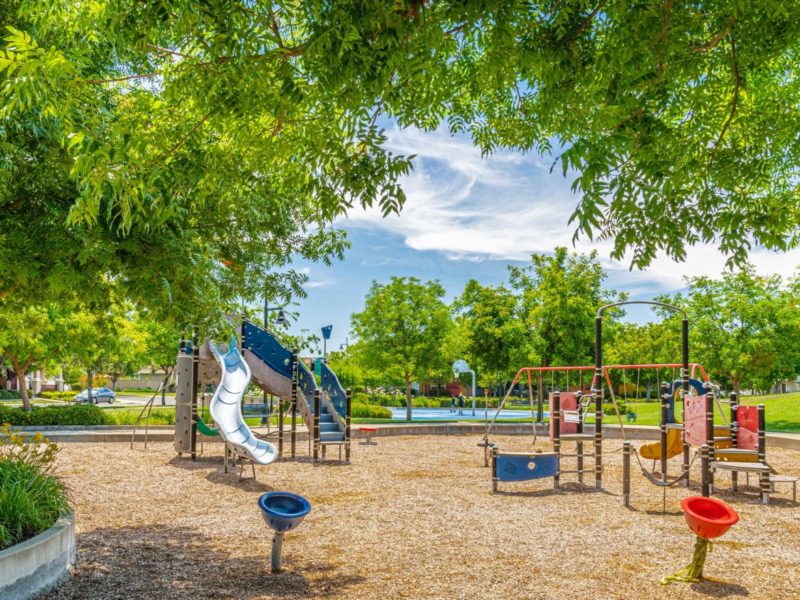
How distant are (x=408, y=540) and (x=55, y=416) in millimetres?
16929

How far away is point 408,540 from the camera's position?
7.09m

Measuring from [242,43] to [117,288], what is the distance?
4018 millimetres

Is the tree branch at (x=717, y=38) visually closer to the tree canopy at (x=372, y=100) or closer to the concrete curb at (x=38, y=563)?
the tree canopy at (x=372, y=100)

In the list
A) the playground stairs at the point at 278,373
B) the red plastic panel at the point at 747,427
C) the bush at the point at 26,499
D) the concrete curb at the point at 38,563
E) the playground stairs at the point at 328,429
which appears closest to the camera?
the concrete curb at the point at 38,563

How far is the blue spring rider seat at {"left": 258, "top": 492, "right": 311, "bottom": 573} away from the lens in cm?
567

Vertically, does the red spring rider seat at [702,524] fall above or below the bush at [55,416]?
above

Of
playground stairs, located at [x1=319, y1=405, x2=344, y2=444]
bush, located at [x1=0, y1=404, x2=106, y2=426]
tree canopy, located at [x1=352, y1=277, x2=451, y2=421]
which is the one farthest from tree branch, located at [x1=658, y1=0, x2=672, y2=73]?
tree canopy, located at [x1=352, y1=277, x2=451, y2=421]

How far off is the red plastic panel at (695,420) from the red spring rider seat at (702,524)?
15.4ft

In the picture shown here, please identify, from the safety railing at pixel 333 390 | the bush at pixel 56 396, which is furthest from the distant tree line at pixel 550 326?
the bush at pixel 56 396

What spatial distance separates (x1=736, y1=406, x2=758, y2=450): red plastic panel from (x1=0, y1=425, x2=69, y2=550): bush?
10.4 meters

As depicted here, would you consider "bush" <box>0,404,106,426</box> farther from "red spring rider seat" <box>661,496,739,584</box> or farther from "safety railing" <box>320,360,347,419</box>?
"red spring rider seat" <box>661,496,739,584</box>

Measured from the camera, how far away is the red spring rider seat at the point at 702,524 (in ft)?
18.2

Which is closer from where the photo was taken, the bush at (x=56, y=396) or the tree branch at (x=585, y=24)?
the tree branch at (x=585, y=24)

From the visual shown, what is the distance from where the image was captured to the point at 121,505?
29.2ft
